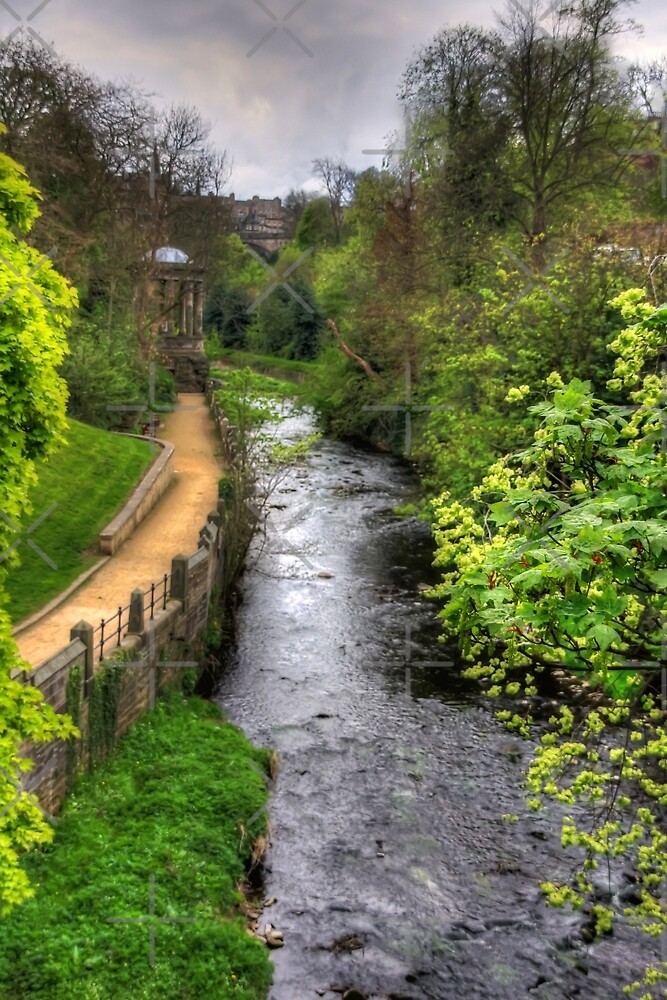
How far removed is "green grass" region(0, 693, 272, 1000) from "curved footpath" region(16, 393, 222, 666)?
93.7 inches

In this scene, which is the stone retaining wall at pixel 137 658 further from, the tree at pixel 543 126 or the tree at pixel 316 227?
the tree at pixel 316 227

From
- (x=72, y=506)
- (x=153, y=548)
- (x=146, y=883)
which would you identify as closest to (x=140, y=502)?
(x=72, y=506)

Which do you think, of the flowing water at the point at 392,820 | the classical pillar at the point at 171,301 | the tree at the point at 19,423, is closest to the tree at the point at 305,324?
the classical pillar at the point at 171,301

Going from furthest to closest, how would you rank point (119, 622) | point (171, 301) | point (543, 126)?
point (171, 301)
point (543, 126)
point (119, 622)

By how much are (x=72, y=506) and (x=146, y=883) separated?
444 inches

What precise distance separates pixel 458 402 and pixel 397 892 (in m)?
15.4

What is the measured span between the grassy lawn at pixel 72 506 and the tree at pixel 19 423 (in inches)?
274

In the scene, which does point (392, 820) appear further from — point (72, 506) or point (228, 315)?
point (228, 315)

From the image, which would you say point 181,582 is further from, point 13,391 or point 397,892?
point 13,391

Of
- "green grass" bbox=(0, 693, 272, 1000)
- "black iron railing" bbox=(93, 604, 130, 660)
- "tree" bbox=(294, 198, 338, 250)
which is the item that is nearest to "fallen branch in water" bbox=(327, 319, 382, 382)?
"black iron railing" bbox=(93, 604, 130, 660)

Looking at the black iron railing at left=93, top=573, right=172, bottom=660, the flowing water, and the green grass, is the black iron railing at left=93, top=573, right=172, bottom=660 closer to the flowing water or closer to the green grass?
the green grass

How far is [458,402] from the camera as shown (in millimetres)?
23641

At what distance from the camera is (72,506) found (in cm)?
1925

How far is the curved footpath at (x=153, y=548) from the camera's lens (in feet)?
44.7
